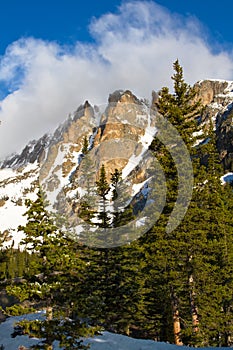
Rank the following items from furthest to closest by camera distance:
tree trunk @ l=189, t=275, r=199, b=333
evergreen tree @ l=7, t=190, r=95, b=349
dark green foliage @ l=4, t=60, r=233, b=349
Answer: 1. tree trunk @ l=189, t=275, r=199, b=333
2. dark green foliage @ l=4, t=60, r=233, b=349
3. evergreen tree @ l=7, t=190, r=95, b=349

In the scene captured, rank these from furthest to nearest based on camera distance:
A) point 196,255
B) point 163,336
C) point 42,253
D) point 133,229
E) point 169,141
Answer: point 163,336
point 133,229
point 169,141
point 196,255
point 42,253

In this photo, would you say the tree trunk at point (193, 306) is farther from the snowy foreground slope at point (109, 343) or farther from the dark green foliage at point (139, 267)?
the snowy foreground slope at point (109, 343)

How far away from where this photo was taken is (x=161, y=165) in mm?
22531

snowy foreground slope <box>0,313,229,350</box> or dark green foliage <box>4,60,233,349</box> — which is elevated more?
dark green foliage <box>4,60,233,349</box>

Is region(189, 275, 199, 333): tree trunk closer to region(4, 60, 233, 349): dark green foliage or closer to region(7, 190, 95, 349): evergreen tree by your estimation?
region(4, 60, 233, 349): dark green foliage

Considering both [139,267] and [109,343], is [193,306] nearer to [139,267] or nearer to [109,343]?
[109,343]

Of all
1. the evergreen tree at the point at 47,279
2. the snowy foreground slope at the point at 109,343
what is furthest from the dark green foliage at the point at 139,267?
the snowy foreground slope at the point at 109,343

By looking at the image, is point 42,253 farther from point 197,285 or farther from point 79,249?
point 79,249

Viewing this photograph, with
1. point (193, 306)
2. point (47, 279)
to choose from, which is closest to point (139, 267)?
point (193, 306)

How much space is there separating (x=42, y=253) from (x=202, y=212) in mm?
9428

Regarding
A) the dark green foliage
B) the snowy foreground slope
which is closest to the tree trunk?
the dark green foliage

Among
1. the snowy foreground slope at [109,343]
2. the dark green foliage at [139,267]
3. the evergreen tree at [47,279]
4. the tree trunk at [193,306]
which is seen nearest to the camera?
the evergreen tree at [47,279]

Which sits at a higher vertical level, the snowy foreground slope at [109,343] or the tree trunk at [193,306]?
the tree trunk at [193,306]

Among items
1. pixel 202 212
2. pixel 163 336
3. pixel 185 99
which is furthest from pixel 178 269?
pixel 163 336
